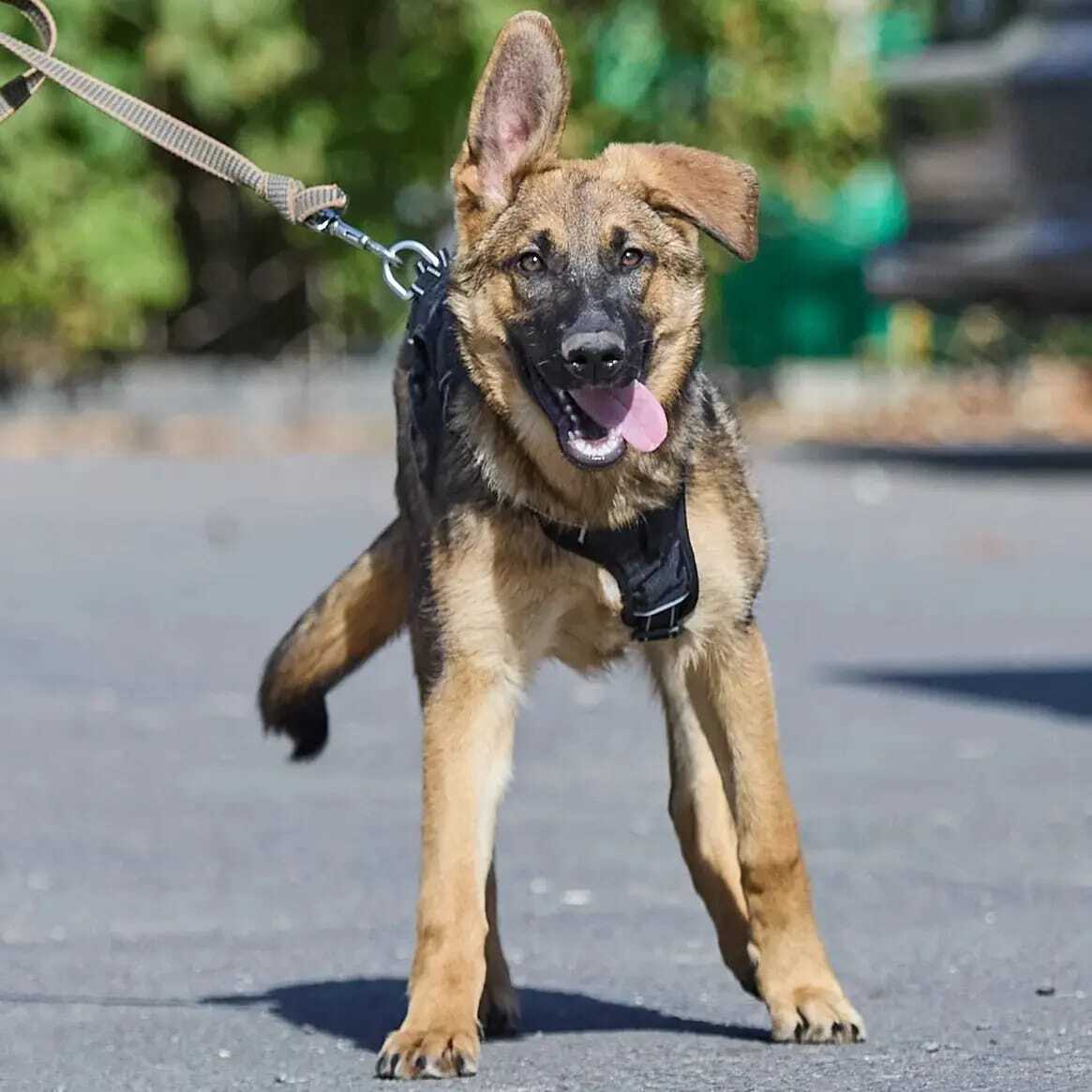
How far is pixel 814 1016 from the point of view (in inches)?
202

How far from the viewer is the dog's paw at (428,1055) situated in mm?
4828

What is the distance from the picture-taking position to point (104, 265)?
1956 centimetres

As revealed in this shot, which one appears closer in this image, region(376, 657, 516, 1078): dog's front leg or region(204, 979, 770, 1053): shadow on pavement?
region(376, 657, 516, 1078): dog's front leg

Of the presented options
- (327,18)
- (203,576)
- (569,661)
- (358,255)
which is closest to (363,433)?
(358,255)

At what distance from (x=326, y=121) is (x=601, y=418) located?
1516cm

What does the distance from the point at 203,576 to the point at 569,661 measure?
6980 mm

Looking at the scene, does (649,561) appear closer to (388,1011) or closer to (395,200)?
(388,1011)

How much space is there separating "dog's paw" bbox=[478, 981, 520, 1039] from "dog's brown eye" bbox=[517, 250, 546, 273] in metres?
1.28

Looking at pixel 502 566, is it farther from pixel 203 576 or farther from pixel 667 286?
pixel 203 576

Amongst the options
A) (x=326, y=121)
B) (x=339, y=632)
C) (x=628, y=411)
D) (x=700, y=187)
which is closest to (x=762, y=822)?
(x=628, y=411)

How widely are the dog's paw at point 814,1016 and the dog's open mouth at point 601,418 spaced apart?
3.22ft

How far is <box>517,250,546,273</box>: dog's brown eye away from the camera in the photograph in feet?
17.1

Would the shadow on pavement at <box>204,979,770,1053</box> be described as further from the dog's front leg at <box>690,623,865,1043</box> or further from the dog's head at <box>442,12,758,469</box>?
the dog's head at <box>442,12,758,469</box>

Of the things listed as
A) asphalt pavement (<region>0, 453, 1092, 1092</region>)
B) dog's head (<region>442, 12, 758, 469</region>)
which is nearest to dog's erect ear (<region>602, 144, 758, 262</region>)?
dog's head (<region>442, 12, 758, 469</region>)
